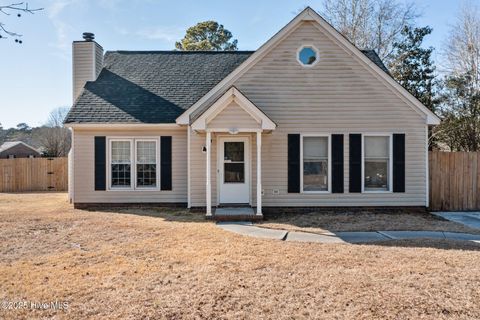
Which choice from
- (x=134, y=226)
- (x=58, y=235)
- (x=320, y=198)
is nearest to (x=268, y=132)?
(x=320, y=198)

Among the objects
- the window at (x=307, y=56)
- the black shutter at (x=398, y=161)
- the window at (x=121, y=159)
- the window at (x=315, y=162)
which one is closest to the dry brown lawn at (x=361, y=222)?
the black shutter at (x=398, y=161)

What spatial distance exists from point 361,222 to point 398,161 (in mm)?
2853

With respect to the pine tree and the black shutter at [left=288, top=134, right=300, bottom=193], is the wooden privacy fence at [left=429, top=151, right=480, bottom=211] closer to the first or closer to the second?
the black shutter at [left=288, top=134, right=300, bottom=193]

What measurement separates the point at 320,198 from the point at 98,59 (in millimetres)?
10087

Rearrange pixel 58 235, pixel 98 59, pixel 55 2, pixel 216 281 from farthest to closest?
pixel 98 59
pixel 58 235
pixel 55 2
pixel 216 281

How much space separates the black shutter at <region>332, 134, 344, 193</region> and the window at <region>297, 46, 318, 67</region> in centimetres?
243

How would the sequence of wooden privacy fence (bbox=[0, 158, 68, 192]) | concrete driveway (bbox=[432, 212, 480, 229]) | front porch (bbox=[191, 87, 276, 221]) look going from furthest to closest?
1. wooden privacy fence (bbox=[0, 158, 68, 192])
2. front porch (bbox=[191, 87, 276, 221])
3. concrete driveway (bbox=[432, 212, 480, 229])

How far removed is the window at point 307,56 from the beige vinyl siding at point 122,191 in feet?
14.2

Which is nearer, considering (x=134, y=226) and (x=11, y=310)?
(x=11, y=310)

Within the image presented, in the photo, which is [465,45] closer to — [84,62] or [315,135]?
[315,135]

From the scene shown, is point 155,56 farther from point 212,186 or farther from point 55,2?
point 55,2

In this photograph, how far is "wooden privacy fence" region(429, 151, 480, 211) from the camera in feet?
40.1

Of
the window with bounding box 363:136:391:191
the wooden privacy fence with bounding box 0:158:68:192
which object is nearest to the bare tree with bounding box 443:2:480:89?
the window with bounding box 363:136:391:191

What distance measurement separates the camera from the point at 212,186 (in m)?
11.6
